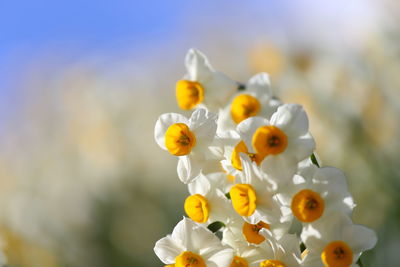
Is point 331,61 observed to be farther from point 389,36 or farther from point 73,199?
point 73,199

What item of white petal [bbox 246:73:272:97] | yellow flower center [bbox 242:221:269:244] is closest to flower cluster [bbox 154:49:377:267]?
yellow flower center [bbox 242:221:269:244]

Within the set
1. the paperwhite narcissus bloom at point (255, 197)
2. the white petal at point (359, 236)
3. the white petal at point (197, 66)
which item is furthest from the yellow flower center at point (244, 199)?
the white petal at point (197, 66)

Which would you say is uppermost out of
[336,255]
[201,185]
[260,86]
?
[260,86]

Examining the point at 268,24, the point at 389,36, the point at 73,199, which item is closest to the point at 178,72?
the point at 268,24

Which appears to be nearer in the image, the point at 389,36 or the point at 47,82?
the point at 389,36

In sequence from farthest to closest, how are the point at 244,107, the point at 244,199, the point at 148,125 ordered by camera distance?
the point at 148,125, the point at 244,107, the point at 244,199

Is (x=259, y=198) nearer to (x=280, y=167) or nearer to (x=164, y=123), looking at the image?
(x=280, y=167)

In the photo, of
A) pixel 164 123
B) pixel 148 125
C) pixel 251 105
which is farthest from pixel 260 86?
pixel 148 125
